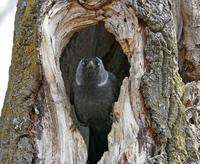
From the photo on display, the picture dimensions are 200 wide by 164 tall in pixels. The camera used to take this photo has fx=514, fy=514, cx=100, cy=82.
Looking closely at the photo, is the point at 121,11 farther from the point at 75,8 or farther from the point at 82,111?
the point at 82,111

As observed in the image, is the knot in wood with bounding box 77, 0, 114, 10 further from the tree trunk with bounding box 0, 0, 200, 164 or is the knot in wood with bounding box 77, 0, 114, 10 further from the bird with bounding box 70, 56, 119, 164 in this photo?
the bird with bounding box 70, 56, 119, 164

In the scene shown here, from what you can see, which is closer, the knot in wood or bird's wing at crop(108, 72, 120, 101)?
the knot in wood

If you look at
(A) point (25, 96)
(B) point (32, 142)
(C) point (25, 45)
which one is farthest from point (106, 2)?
(B) point (32, 142)

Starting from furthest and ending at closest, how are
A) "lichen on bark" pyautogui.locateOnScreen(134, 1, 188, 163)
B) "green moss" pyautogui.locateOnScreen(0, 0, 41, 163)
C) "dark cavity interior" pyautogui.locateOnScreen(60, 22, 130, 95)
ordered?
"dark cavity interior" pyautogui.locateOnScreen(60, 22, 130, 95), "green moss" pyautogui.locateOnScreen(0, 0, 41, 163), "lichen on bark" pyautogui.locateOnScreen(134, 1, 188, 163)

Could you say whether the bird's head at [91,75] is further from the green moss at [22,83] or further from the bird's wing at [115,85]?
Answer: the green moss at [22,83]

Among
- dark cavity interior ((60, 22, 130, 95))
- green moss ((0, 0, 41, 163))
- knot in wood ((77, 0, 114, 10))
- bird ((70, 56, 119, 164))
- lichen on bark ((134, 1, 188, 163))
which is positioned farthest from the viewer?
dark cavity interior ((60, 22, 130, 95))

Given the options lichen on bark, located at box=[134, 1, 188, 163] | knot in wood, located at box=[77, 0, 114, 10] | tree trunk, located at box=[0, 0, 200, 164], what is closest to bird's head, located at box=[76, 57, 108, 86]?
tree trunk, located at box=[0, 0, 200, 164]

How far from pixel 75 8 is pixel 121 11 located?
0.36 m

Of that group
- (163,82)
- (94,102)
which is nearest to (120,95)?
(163,82)

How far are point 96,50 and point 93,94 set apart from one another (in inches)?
26.0

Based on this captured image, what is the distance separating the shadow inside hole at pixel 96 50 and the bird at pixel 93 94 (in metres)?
0.20

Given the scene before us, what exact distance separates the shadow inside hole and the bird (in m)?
0.20

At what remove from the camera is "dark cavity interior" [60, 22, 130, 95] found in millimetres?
4734

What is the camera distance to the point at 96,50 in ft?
16.5
